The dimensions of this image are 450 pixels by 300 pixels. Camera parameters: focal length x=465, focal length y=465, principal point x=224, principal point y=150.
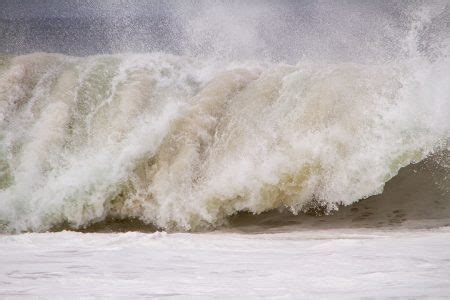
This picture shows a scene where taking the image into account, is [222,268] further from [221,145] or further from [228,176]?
[221,145]

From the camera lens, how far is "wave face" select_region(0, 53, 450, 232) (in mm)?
4949

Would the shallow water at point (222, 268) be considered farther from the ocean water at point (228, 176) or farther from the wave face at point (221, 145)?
the wave face at point (221, 145)

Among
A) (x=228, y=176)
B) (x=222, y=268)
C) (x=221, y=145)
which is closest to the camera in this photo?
(x=222, y=268)

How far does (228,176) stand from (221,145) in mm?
632

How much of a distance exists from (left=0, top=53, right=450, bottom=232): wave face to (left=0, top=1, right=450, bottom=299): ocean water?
2cm

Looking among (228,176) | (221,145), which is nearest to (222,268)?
(228,176)

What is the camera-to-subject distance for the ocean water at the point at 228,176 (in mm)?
2262

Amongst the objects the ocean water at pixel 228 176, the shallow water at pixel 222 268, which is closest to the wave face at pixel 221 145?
the ocean water at pixel 228 176

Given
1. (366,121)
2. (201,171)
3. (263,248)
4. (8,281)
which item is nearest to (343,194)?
(366,121)

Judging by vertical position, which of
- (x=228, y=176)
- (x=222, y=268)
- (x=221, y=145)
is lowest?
(x=222, y=268)

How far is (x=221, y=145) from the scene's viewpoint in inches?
221

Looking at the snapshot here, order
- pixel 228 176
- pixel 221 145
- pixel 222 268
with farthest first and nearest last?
pixel 221 145, pixel 228 176, pixel 222 268

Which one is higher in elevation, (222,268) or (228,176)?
(228,176)

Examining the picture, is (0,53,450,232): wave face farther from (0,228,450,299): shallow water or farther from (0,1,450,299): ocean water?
(0,228,450,299): shallow water
